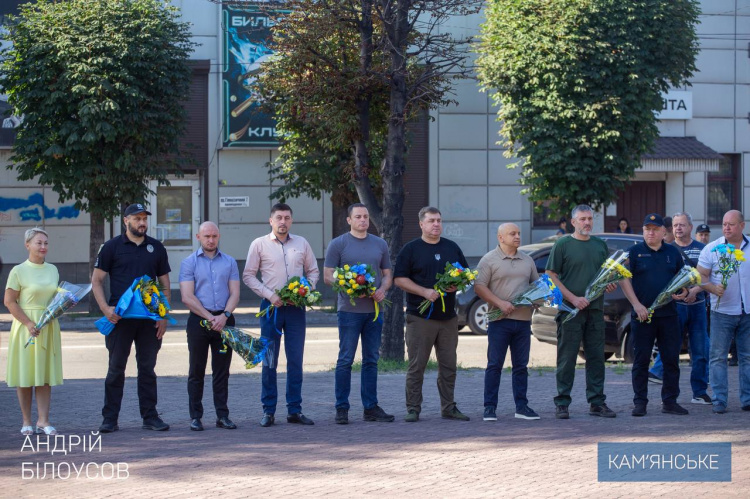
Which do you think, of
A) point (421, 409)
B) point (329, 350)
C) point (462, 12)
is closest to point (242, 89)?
point (329, 350)

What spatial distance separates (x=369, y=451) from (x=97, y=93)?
13.7 metres

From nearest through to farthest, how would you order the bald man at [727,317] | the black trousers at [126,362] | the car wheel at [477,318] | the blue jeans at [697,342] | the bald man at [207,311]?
the black trousers at [126,362] < the bald man at [207,311] < the bald man at [727,317] < the blue jeans at [697,342] < the car wheel at [477,318]

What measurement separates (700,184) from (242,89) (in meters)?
14.1

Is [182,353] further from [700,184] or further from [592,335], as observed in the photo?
[700,184]

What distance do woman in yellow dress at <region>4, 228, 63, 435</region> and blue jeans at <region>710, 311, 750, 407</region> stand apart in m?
6.46

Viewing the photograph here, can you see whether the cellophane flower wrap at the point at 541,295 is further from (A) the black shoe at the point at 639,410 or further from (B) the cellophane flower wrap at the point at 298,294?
(B) the cellophane flower wrap at the point at 298,294

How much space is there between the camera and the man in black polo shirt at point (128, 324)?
8570mm

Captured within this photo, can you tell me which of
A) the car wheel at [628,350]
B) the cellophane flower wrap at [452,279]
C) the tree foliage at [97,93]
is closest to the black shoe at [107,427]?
the cellophane flower wrap at [452,279]

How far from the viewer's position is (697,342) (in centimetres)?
1023

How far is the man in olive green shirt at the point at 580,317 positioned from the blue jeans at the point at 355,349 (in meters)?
1.82

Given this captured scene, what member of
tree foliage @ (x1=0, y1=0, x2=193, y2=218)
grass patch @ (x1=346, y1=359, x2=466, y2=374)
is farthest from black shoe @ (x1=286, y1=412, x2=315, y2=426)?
tree foliage @ (x1=0, y1=0, x2=193, y2=218)

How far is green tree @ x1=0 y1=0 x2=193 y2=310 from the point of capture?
1944 centimetres

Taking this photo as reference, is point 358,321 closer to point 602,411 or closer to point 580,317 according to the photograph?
point 580,317

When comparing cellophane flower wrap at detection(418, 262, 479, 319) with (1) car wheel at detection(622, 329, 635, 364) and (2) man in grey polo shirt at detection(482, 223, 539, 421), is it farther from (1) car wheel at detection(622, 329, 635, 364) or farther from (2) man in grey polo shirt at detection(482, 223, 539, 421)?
(1) car wheel at detection(622, 329, 635, 364)
